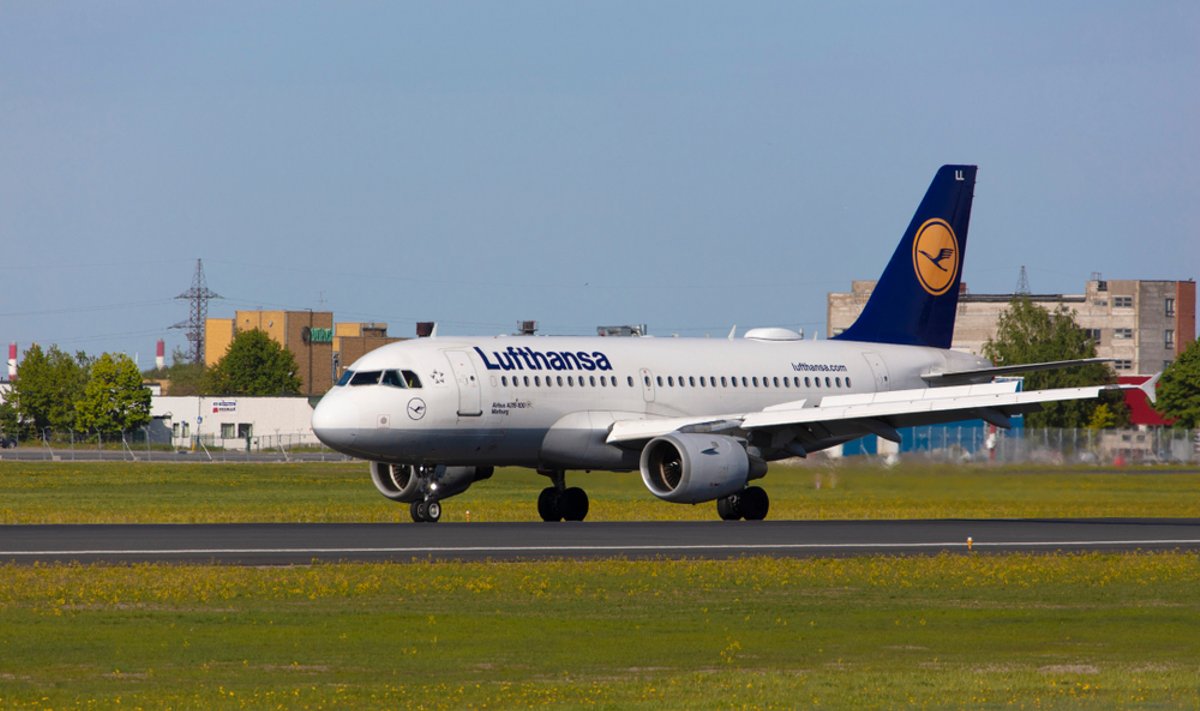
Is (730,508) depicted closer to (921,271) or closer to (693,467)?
(693,467)

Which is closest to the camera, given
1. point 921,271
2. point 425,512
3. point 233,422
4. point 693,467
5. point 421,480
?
point 693,467

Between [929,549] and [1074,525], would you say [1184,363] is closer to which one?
[1074,525]

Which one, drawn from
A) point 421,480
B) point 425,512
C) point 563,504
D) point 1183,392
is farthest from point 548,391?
point 1183,392

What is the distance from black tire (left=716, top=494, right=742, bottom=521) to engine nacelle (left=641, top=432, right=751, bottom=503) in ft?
3.74

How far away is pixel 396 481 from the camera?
45125mm

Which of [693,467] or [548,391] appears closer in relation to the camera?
[693,467]

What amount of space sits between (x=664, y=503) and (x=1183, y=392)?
311 ft

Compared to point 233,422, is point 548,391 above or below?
above

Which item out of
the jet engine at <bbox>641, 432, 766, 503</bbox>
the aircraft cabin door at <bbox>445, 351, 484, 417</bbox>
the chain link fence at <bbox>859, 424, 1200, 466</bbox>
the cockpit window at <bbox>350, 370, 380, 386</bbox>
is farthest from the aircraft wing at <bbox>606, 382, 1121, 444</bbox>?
the cockpit window at <bbox>350, 370, 380, 386</bbox>

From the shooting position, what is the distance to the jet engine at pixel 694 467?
42062 millimetres

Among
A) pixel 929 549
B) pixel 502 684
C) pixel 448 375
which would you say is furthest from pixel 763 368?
pixel 502 684

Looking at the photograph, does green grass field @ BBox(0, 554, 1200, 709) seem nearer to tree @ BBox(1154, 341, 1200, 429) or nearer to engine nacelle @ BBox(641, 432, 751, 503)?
engine nacelle @ BBox(641, 432, 751, 503)

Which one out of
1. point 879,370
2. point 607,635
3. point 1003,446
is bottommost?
point 607,635

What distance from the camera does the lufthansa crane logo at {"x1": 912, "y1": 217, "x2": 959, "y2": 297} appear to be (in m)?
54.1
